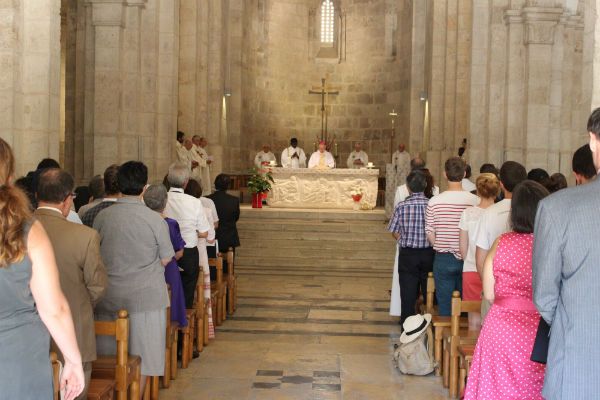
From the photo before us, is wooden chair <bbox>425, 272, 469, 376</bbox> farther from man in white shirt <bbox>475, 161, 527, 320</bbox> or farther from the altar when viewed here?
the altar

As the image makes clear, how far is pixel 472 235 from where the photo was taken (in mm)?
6398

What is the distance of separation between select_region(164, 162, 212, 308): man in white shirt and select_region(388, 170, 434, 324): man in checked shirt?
196cm

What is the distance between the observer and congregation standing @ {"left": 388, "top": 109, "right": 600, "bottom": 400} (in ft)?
10.2

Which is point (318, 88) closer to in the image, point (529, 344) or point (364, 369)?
point (364, 369)

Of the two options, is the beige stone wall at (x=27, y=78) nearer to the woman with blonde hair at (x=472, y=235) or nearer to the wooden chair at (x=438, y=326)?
the wooden chair at (x=438, y=326)

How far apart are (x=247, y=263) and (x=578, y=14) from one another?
23.3 ft

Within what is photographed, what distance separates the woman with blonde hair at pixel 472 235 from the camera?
21.4 feet

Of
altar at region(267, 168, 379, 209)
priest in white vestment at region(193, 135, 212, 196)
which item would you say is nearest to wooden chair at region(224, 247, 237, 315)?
priest in white vestment at region(193, 135, 212, 196)

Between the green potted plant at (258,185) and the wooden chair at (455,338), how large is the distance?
1230 cm

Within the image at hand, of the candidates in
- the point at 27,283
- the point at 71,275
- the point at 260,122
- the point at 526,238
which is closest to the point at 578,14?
the point at 526,238

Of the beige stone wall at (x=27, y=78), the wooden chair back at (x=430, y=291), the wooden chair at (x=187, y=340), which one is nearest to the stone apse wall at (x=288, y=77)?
the beige stone wall at (x=27, y=78)

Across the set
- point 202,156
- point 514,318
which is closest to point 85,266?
point 514,318

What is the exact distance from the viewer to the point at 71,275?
4445 mm

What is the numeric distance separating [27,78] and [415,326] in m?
4.45
